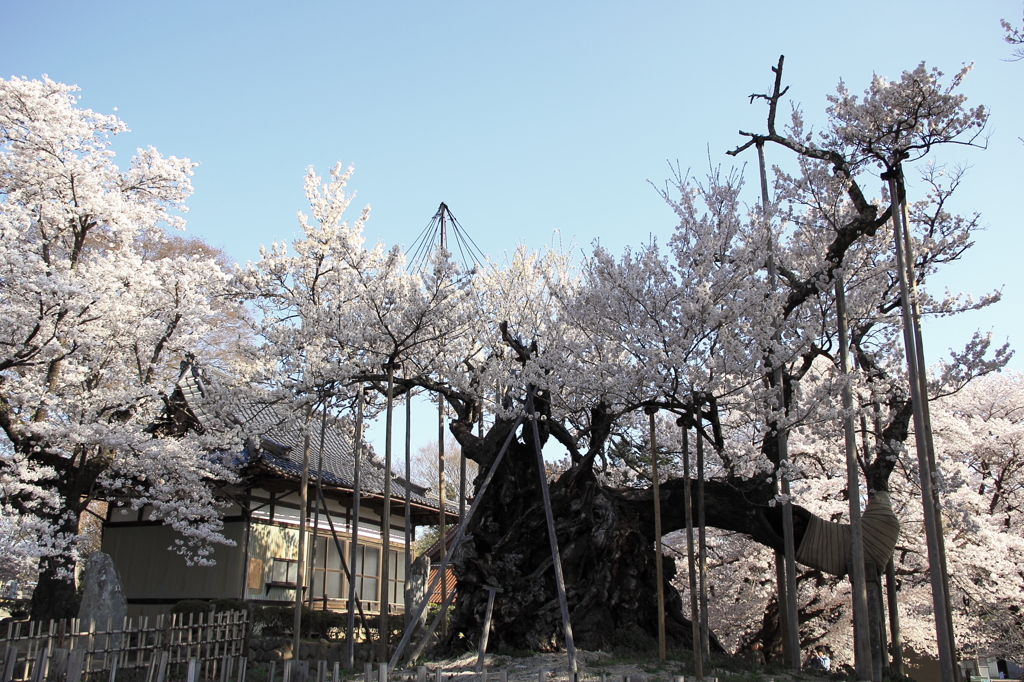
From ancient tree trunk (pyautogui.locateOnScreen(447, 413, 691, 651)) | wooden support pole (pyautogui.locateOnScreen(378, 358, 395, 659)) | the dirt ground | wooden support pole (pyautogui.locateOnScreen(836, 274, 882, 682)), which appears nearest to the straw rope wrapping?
wooden support pole (pyautogui.locateOnScreen(836, 274, 882, 682))

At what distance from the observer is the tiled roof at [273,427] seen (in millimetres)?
13961

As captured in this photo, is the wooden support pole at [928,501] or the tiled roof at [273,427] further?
the tiled roof at [273,427]

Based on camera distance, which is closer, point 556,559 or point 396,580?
point 556,559

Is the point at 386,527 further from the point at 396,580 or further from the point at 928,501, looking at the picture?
the point at 396,580

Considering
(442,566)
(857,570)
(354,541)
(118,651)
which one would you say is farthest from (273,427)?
(857,570)

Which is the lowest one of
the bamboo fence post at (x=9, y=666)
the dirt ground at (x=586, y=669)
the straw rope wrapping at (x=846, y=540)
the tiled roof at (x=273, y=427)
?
the dirt ground at (x=586, y=669)

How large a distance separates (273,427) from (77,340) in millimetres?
4103

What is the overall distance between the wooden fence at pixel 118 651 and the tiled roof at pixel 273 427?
373 centimetres

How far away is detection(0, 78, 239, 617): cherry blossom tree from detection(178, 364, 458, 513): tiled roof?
22.5 inches

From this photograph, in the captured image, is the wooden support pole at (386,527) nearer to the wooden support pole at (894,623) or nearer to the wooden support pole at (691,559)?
the wooden support pole at (691,559)

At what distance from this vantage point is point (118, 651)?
10.2m

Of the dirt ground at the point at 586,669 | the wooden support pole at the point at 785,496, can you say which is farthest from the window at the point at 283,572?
the wooden support pole at the point at 785,496

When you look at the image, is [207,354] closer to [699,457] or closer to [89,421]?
[89,421]

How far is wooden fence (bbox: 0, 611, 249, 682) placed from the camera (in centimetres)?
859
